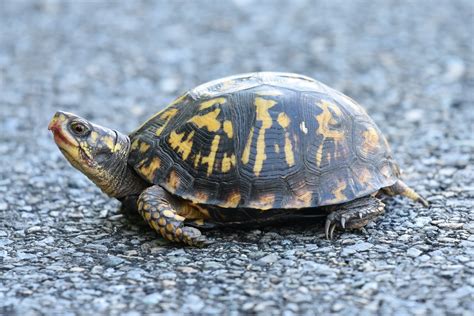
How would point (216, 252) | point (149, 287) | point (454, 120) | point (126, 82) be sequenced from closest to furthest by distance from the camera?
point (149, 287) → point (216, 252) → point (454, 120) → point (126, 82)

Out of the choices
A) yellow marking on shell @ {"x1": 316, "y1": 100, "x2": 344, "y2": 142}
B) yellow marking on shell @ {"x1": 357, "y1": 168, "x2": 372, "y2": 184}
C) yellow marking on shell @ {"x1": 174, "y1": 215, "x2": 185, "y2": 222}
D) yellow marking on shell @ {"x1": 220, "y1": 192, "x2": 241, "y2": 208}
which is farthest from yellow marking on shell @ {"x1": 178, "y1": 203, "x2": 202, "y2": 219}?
yellow marking on shell @ {"x1": 357, "y1": 168, "x2": 372, "y2": 184}

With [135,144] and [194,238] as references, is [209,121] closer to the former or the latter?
[135,144]

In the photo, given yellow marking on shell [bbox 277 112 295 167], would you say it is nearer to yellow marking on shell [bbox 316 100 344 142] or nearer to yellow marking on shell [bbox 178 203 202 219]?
yellow marking on shell [bbox 316 100 344 142]

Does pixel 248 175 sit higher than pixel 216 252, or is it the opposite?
pixel 248 175

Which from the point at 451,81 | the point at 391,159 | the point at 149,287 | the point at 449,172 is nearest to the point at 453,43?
the point at 451,81

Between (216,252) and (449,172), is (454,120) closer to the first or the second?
(449,172)

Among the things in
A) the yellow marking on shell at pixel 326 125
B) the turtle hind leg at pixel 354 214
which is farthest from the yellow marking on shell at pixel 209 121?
the turtle hind leg at pixel 354 214
